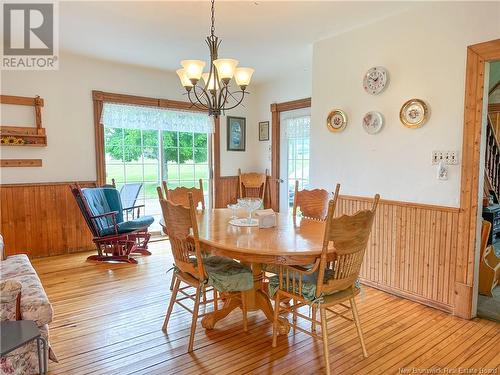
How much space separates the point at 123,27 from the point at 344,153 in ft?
8.34

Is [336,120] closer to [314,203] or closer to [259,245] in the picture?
[314,203]

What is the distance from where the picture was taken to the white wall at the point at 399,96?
2695 millimetres

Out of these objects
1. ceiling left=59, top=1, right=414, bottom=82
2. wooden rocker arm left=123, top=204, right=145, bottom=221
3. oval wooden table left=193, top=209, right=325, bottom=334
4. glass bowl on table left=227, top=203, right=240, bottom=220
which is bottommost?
wooden rocker arm left=123, top=204, right=145, bottom=221

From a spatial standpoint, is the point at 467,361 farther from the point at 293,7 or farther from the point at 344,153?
the point at 293,7

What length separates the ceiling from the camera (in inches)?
115

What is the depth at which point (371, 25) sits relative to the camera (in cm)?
326

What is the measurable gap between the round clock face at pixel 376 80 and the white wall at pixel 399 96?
0.18 feet


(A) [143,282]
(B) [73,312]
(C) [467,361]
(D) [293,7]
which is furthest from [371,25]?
(B) [73,312]

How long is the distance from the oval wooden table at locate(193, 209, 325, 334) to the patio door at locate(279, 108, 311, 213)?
2.26 m

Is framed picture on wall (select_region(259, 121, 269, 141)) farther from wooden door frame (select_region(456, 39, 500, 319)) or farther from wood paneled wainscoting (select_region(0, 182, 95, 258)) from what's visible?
wooden door frame (select_region(456, 39, 500, 319))

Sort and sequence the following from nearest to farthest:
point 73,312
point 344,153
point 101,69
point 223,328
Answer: point 223,328, point 73,312, point 344,153, point 101,69

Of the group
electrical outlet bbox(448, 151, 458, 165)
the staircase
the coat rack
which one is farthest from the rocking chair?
the staircase

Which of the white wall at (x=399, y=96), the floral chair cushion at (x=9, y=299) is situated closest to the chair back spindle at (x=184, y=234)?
the floral chair cushion at (x=9, y=299)

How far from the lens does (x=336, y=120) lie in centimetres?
361
